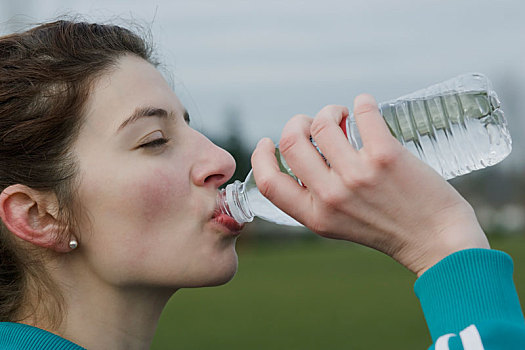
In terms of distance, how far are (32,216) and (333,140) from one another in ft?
4.09

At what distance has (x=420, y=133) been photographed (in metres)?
2.77

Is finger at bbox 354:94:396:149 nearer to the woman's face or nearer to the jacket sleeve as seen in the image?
the jacket sleeve

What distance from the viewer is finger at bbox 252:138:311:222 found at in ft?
6.51

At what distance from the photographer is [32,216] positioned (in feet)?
8.32

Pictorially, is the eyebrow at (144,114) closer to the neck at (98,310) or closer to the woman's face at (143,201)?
the woman's face at (143,201)

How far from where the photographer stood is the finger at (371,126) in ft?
6.05

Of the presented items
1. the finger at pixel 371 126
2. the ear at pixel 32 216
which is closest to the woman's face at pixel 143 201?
the ear at pixel 32 216

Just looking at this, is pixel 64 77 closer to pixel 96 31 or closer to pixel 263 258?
pixel 96 31

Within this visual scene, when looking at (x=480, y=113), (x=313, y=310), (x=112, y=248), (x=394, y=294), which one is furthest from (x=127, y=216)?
(x=394, y=294)

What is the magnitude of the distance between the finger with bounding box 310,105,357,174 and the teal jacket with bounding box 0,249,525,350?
1.23 feet

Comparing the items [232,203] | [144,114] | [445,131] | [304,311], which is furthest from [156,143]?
[304,311]

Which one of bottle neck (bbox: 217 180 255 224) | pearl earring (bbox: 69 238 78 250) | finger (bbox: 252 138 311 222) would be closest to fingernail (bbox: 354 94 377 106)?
finger (bbox: 252 138 311 222)

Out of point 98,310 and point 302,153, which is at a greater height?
point 302,153

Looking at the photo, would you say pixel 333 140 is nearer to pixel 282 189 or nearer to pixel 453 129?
pixel 282 189
